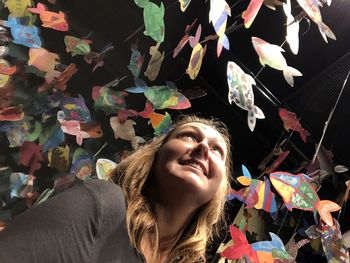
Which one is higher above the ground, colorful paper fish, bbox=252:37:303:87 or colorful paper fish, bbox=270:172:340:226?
colorful paper fish, bbox=252:37:303:87

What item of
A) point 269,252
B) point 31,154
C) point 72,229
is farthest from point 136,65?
point 72,229

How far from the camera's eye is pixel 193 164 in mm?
1089

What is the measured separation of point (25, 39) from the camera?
4.99 feet

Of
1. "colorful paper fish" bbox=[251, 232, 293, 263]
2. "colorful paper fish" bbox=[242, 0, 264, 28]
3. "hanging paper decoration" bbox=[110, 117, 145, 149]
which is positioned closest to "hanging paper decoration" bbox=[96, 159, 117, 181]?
"hanging paper decoration" bbox=[110, 117, 145, 149]

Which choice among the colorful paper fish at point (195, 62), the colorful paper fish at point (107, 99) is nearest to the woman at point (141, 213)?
the colorful paper fish at point (195, 62)

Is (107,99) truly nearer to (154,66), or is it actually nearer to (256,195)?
(154,66)

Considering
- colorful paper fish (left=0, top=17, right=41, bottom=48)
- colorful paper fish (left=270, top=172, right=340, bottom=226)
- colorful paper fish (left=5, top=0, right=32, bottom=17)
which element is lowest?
colorful paper fish (left=270, top=172, right=340, bottom=226)

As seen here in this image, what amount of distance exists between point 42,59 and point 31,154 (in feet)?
1.29

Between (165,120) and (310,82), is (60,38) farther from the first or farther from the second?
(310,82)

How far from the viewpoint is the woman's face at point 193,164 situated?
104cm

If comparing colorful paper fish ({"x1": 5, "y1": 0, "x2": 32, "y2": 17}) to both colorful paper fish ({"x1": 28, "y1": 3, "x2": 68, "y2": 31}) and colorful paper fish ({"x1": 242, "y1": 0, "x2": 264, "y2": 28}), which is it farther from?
colorful paper fish ({"x1": 242, "y1": 0, "x2": 264, "y2": 28})

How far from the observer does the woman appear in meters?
0.57

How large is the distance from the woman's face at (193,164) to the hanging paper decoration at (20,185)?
0.79 metres

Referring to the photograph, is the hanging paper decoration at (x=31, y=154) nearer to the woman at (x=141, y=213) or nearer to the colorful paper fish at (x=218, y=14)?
the woman at (x=141, y=213)
